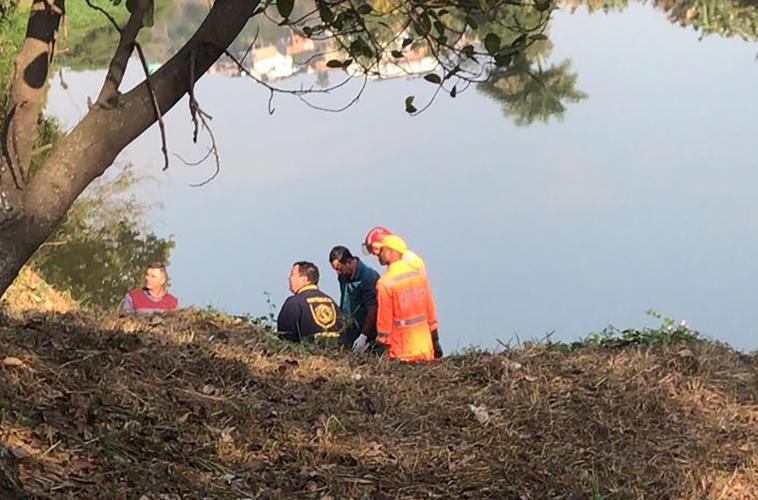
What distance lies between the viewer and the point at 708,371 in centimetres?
529

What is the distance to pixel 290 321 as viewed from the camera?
7625mm

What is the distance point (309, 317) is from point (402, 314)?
79 cm

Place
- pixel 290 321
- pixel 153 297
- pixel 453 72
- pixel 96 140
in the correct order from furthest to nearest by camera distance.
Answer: pixel 153 297 → pixel 290 321 → pixel 453 72 → pixel 96 140

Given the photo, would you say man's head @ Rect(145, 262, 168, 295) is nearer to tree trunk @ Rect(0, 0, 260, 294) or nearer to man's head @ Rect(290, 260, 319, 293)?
man's head @ Rect(290, 260, 319, 293)

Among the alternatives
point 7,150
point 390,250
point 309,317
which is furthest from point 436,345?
point 7,150

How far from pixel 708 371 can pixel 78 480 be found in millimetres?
3660

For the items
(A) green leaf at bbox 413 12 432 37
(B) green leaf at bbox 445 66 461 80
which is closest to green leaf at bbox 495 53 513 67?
(B) green leaf at bbox 445 66 461 80

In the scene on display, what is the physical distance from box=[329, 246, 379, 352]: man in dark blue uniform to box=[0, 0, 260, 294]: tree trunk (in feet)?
18.8

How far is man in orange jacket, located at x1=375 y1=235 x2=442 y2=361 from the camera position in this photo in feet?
24.7

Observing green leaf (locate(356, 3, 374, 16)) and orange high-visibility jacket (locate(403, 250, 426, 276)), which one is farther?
orange high-visibility jacket (locate(403, 250, 426, 276))

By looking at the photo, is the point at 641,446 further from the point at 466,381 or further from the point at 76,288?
the point at 76,288

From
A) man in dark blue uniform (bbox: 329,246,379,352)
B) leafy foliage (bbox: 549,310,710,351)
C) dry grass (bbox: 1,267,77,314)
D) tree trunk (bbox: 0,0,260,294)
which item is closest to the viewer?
tree trunk (bbox: 0,0,260,294)

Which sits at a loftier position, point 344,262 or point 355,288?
point 344,262

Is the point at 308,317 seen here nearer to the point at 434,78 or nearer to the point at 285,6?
the point at 434,78
